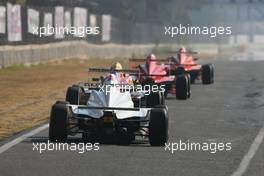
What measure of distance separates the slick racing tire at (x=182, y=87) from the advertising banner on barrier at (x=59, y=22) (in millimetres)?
23524

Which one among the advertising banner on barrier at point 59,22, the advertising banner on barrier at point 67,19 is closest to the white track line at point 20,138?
the advertising banner on barrier at point 59,22

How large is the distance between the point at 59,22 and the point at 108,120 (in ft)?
112

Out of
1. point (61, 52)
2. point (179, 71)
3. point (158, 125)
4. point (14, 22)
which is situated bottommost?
point (158, 125)

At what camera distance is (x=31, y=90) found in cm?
2867

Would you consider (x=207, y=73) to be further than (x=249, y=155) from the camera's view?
Yes

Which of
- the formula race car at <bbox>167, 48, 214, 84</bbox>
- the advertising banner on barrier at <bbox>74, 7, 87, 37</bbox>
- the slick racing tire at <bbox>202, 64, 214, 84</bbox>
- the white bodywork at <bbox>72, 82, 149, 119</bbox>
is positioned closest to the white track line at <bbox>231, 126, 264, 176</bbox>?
the white bodywork at <bbox>72, 82, 149, 119</bbox>

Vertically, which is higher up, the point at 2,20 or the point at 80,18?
the point at 80,18

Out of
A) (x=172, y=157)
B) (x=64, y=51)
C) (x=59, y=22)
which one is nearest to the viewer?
→ (x=172, y=157)

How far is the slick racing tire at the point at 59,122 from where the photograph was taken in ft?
47.2

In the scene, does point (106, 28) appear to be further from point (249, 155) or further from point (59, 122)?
point (249, 155)

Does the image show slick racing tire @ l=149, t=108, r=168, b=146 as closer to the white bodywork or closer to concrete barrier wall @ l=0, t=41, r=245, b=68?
the white bodywork

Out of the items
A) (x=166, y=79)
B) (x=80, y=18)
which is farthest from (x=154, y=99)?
(x=80, y=18)

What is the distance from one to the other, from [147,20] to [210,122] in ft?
214

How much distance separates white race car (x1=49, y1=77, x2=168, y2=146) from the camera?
14.4 m
